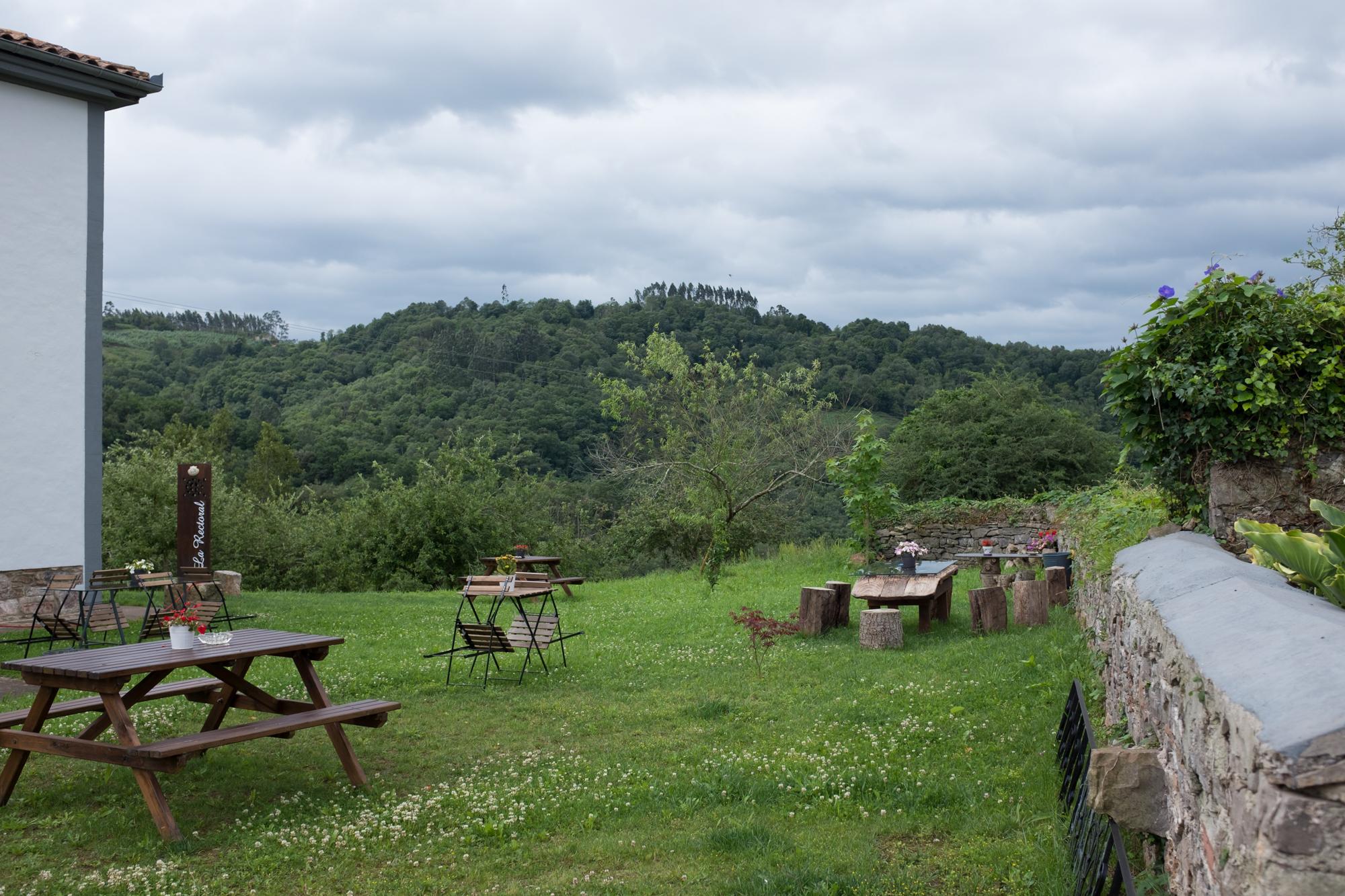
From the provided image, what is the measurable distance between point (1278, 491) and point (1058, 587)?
472 centimetres

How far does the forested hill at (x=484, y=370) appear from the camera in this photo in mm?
35375

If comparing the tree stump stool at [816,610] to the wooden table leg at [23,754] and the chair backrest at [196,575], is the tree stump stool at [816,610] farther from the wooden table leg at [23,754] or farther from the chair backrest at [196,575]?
the chair backrest at [196,575]

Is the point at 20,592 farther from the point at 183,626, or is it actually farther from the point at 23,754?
the point at 183,626

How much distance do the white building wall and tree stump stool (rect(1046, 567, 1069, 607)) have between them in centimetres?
1155

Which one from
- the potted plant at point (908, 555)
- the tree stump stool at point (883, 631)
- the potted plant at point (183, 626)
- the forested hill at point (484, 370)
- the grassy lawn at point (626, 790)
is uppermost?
the forested hill at point (484, 370)

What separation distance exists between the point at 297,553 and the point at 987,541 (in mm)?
15810

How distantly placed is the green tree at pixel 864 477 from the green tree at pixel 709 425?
6869 mm

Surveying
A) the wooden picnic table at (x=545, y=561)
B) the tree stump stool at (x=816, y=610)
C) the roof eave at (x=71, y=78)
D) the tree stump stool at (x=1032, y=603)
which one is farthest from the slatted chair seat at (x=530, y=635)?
the roof eave at (x=71, y=78)

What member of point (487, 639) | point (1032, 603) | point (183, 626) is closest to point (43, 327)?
point (487, 639)

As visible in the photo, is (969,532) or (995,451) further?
(995,451)

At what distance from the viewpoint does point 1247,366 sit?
5.85 metres

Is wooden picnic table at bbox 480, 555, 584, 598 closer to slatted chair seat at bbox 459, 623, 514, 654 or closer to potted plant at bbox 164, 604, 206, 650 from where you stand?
slatted chair seat at bbox 459, 623, 514, 654

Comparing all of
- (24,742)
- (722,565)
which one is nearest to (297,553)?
(722,565)

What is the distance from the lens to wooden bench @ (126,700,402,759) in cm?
468
